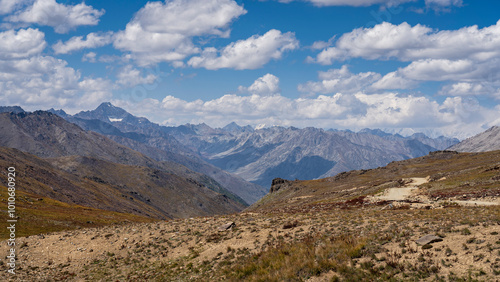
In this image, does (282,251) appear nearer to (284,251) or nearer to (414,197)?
(284,251)

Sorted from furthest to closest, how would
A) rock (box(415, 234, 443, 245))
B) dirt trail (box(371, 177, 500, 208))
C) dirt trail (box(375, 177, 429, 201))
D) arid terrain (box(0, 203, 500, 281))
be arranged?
dirt trail (box(375, 177, 429, 201)) < dirt trail (box(371, 177, 500, 208)) < rock (box(415, 234, 443, 245)) < arid terrain (box(0, 203, 500, 281))

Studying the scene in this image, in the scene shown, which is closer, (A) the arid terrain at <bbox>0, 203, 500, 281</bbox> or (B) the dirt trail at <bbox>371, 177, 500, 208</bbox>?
(A) the arid terrain at <bbox>0, 203, 500, 281</bbox>

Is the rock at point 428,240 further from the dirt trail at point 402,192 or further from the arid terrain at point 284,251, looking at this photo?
the dirt trail at point 402,192

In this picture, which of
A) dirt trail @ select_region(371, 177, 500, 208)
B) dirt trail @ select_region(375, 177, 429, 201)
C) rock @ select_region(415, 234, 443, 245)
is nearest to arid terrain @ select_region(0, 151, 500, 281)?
rock @ select_region(415, 234, 443, 245)

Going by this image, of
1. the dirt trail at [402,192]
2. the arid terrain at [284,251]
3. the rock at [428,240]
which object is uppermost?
the rock at [428,240]

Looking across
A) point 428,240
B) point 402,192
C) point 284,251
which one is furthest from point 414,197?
point 284,251

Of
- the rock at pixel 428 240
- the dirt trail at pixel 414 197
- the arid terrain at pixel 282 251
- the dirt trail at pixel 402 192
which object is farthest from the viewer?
the dirt trail at pixel 402 192

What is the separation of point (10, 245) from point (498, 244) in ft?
148

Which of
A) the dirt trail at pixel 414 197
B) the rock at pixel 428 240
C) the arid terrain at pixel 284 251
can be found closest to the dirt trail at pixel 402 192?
the dirt trail at pixel 414 197

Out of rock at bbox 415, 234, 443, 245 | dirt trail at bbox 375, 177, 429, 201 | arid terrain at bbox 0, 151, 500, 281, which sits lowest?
dirt trail at bbox 375, 177, 429, 201

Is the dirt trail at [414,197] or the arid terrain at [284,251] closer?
the arid terrain at [284,251]

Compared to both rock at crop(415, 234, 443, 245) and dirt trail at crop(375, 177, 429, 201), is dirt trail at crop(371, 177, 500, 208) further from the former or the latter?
rock at crop(415, 234, 443, 245)

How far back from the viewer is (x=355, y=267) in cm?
1991

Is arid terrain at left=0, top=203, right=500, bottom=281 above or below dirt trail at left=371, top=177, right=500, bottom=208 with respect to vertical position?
above
